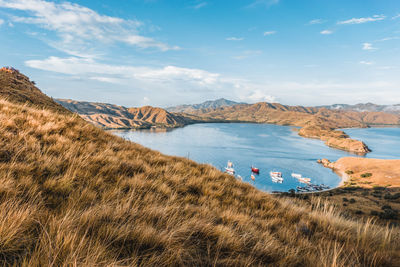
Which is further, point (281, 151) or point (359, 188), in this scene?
point (281, 151)

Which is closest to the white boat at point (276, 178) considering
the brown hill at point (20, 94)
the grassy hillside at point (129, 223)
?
the brown hill at point (20, 94)

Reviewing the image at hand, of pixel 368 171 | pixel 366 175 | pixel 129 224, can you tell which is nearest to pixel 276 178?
pixel 366 175

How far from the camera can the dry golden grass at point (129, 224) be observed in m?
1.57

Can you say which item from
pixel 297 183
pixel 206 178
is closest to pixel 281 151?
pixel 297 183

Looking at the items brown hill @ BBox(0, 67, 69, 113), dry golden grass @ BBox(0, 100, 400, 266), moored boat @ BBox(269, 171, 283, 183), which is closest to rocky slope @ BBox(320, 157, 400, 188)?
moored boat @ BBox(269, 171, 283, 183)

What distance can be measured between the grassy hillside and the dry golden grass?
12 mm

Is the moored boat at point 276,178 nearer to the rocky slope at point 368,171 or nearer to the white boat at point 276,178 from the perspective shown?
the white boat at point 276,178

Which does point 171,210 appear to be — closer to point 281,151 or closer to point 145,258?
point 145,258

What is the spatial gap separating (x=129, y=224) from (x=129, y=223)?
0.16 meters

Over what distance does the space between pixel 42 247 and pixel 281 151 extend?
137472mm

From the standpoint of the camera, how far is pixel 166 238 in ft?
6.47

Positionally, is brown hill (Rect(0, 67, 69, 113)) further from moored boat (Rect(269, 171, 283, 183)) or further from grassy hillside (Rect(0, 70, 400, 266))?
moored boat (Rect(269, 171, 283, 183))

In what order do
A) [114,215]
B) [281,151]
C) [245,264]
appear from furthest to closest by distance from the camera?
[281,151] → [114,215] → [245,264]

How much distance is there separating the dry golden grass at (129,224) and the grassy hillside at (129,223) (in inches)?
0.5
